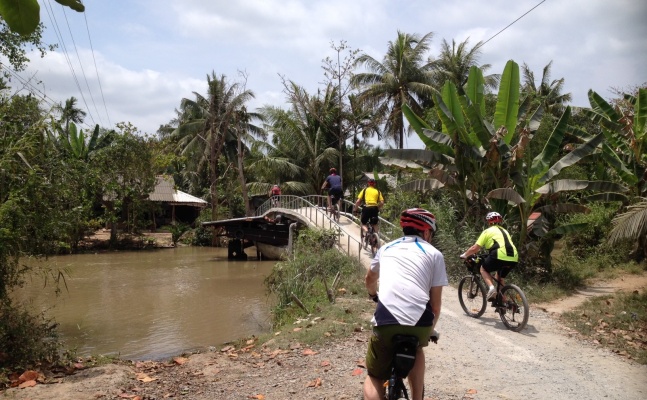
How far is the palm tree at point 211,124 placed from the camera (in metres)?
38.2

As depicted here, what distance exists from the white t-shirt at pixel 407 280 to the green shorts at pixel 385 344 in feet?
0.13

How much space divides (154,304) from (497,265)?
11977 mm

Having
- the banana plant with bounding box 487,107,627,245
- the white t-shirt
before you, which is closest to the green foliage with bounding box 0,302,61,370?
the white t-shirt

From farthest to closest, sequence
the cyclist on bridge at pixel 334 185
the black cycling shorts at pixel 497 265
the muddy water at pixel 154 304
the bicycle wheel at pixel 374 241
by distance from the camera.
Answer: the cyclist on bridge at pixel 334 185, the bicycle wheel at pixel 374 241, the muddy water at pixel 154 304, the black cycling shorts at pixel 497 265

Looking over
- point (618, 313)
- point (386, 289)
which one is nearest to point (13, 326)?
point (386, 289)

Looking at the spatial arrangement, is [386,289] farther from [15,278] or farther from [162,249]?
[162,249]

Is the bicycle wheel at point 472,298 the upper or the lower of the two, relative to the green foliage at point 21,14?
lower

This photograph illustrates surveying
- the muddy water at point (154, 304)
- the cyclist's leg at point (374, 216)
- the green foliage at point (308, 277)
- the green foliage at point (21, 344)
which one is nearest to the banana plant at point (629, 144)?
the cyclist's leg at point (374, 216)

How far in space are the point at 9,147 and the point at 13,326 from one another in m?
3.14

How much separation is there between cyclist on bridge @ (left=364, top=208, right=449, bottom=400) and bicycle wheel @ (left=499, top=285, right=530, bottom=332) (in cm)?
487

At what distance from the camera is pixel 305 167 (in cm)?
3631

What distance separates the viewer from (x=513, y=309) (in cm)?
837

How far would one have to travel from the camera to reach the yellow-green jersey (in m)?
8.30

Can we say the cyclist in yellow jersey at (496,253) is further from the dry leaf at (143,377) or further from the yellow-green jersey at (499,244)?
the dry leaf at (143,377)
